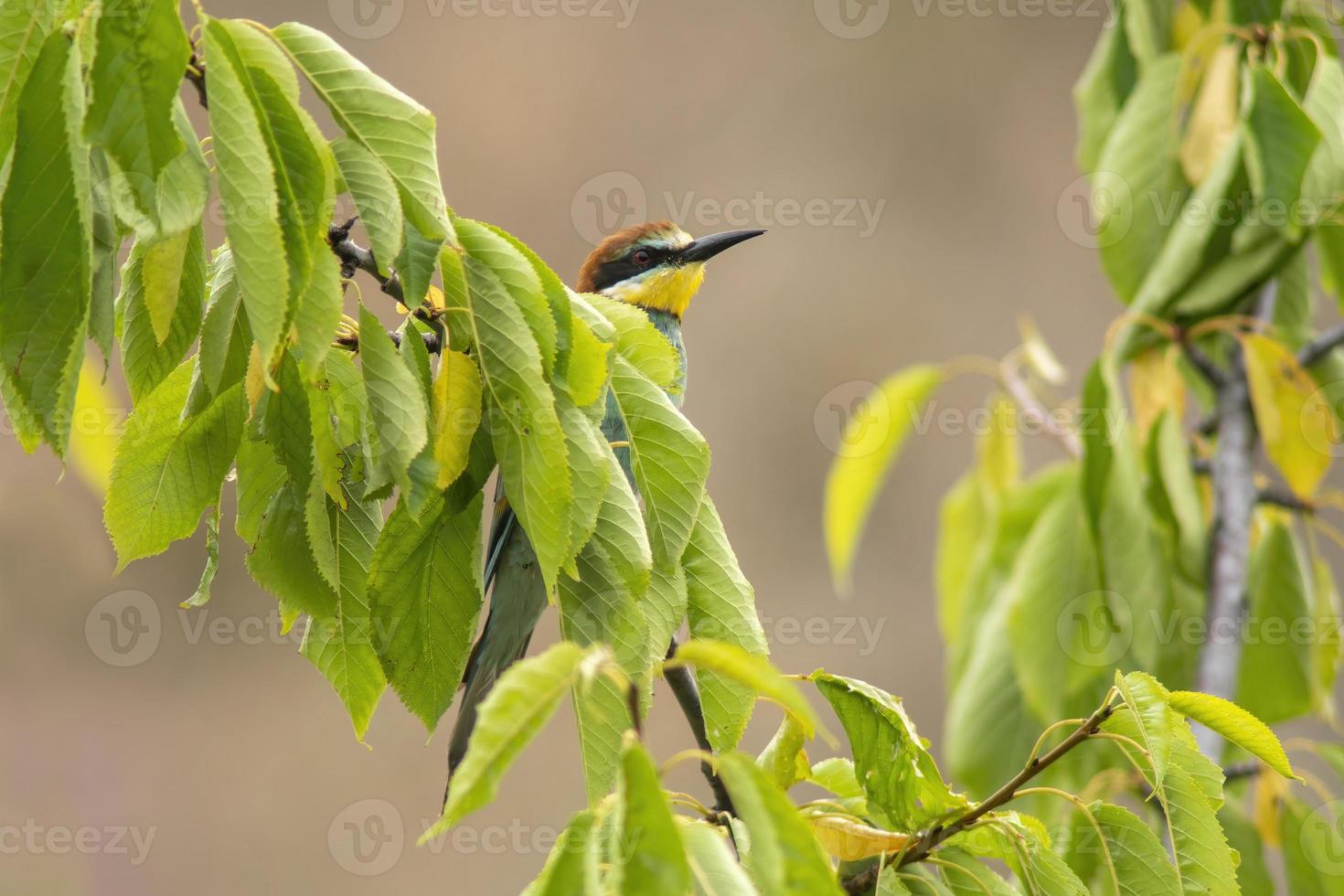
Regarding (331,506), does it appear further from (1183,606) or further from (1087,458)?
(1183,606)

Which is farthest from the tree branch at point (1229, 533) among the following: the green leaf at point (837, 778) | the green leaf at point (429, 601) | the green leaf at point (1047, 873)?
the green leaf at point (429, 601)

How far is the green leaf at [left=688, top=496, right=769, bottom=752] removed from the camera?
0.85 metres

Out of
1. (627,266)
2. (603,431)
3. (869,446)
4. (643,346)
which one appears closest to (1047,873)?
(643,346)

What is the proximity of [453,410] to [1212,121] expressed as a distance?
132cm

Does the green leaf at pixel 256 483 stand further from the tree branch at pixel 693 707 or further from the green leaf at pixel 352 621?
the tree branch at pixel 693 707

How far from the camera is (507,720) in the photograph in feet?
1.72

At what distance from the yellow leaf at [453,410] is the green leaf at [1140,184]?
129cm

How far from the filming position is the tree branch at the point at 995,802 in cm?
81

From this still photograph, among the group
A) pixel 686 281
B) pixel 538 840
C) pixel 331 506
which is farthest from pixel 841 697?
pixel 538 840

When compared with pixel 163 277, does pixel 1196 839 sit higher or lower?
lower

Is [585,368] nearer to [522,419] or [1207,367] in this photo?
[522,419]

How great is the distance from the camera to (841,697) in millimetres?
864

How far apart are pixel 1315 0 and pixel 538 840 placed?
10.5ft

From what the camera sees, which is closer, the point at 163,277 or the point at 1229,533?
the point at 163,277
